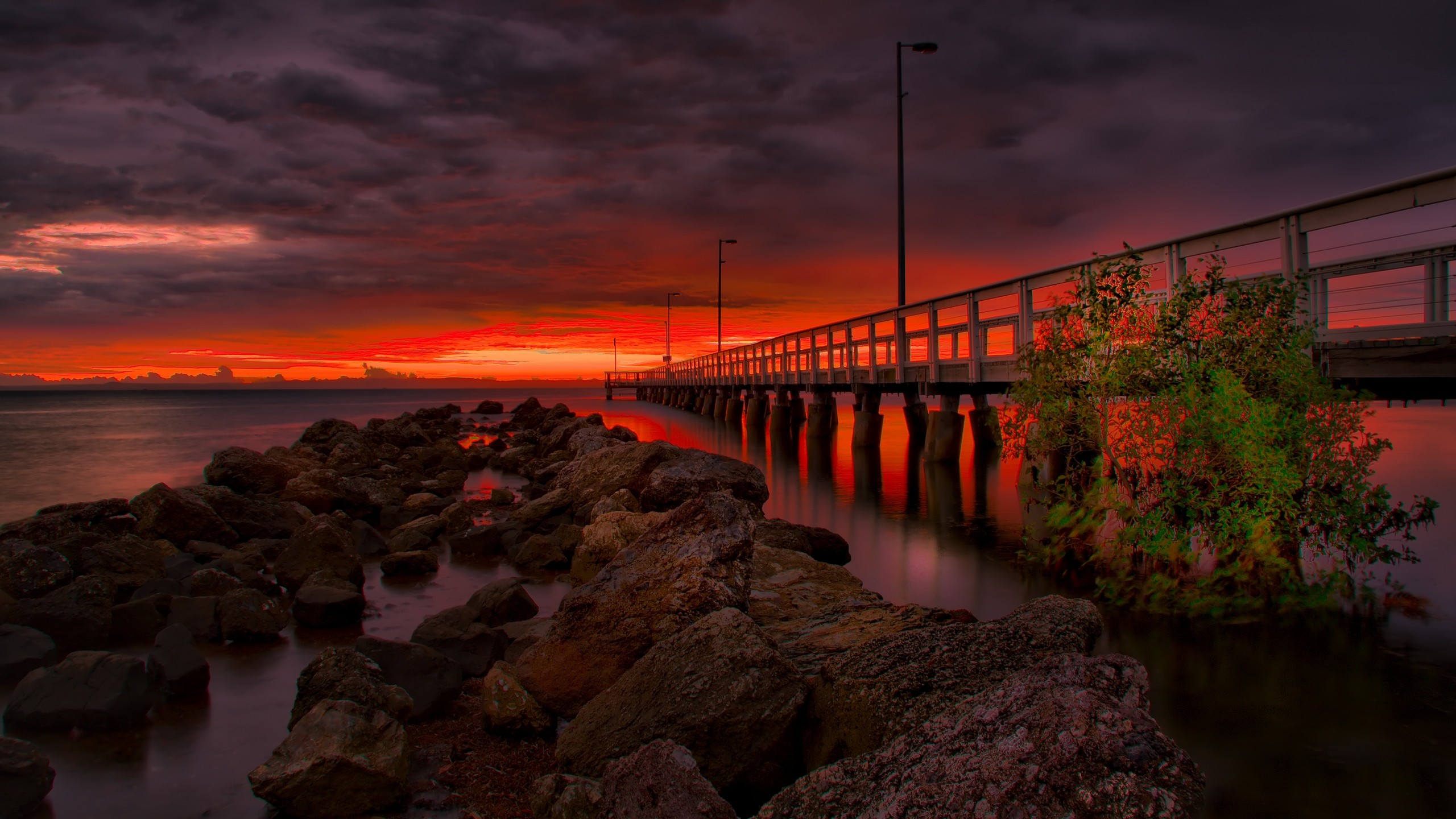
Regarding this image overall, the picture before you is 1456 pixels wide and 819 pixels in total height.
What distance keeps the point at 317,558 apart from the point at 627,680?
5.17 m

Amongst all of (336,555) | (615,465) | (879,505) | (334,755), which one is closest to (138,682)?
(334,755)

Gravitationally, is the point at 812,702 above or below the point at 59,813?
above

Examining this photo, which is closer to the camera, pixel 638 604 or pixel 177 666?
pixel 638 604

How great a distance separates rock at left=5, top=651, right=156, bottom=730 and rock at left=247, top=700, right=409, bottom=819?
172 centimetres

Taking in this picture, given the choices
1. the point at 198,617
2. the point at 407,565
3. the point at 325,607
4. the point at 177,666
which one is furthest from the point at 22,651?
the point at 407,565

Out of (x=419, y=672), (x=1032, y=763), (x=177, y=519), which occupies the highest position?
(x=1032, y=763)

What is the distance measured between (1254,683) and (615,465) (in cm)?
813

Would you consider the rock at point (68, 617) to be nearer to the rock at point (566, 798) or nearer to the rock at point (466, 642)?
the rock at point (466, 642)

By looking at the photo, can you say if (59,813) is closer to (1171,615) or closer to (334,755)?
(334,755)

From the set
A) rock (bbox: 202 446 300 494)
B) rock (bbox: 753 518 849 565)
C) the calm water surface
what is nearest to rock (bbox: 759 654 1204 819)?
the calm water surface

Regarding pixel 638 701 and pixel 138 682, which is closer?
pixel 638 701

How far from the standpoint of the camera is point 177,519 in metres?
9.76

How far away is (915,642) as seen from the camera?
150 inches

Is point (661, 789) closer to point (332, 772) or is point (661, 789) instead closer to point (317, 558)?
point (332, 772)
